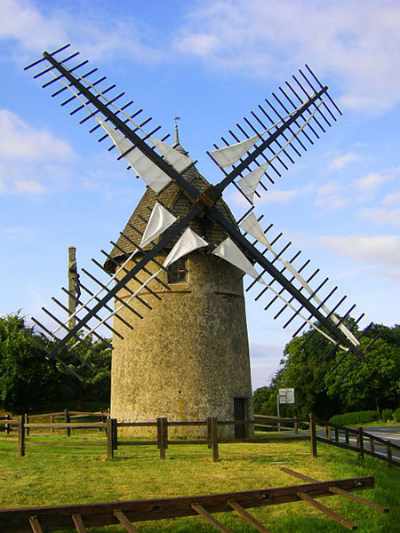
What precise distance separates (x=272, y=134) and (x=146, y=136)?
14.9ft

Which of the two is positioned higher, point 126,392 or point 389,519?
point 126,392

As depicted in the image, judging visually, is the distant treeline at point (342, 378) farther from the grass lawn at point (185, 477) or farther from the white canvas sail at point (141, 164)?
the grass lawn at point (185, 477)

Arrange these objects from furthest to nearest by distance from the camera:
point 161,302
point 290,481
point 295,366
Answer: point 295,366 → point 161,302 → point 290,481

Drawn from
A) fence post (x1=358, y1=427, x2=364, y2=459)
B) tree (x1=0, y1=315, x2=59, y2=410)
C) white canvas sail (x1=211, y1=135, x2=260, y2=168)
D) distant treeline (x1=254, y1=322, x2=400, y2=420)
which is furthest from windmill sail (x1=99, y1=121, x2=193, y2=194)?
distant treeline (x1=254, y1=322, x2=400, y2=420)

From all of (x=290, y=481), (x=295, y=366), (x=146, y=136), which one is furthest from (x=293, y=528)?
(x=295, y=366)

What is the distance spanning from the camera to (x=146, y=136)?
18.2 metres

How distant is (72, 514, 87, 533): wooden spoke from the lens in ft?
18.7

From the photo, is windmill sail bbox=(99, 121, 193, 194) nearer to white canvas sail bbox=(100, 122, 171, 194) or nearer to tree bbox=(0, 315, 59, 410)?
white canvas sail bbox=(100, 122, 171, 194)

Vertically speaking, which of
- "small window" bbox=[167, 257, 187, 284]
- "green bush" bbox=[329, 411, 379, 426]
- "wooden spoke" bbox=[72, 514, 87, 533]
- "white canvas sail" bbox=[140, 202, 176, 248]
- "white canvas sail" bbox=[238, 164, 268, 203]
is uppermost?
"white canvas sail" bbox=[238, 164, 268, 203]

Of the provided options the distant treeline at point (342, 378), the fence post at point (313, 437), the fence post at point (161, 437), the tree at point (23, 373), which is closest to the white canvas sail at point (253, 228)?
the fence post at point (313, 437)

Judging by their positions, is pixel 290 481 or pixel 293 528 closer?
pixel 293 528

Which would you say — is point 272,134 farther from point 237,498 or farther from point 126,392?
point 237,498

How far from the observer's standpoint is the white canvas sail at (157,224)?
1783cm

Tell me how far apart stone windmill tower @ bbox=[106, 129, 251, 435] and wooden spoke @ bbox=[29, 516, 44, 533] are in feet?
42.5
